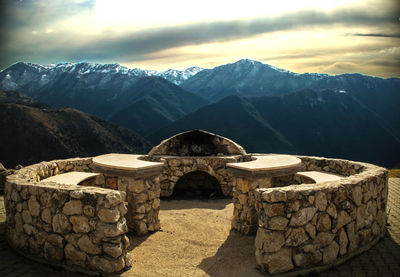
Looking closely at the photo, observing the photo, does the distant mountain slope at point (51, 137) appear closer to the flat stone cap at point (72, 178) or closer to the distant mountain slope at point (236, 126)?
the distant mountain slope at point (236, 126)

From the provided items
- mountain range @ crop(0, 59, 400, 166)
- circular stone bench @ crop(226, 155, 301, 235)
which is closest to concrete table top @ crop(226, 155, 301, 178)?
circular stone bench @ crop(226, 155, 301, 235)

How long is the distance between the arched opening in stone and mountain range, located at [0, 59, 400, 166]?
162 ft

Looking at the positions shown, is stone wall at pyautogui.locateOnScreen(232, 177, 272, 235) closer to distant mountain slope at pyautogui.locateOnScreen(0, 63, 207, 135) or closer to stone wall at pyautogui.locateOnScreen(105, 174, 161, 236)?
stone wall at pyautogui.locateOnScreen(105, 174, 161, 236)

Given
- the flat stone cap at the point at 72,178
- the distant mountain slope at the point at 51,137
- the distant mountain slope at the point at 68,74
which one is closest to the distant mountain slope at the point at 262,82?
the distant mountain slope at the point at 68,74

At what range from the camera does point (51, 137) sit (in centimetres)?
4097

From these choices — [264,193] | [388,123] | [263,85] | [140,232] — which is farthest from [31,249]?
[263,85]

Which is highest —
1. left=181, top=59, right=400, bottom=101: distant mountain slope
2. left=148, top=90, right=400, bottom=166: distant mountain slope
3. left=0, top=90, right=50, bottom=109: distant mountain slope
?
left=181, top=59, right=400, bottom=101: distant mountain slope

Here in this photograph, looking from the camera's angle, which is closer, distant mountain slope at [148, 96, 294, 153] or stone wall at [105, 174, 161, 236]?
stone wall at [105, 174, 161, 236]

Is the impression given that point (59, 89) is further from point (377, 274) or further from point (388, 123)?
point (377, 274)

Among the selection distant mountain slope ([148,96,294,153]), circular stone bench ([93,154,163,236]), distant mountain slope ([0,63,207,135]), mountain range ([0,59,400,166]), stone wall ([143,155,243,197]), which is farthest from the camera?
distant mountain slope ([0,63,207,135])

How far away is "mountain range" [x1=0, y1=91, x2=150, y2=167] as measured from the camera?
39281 mm

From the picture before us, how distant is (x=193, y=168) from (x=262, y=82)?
123375mm

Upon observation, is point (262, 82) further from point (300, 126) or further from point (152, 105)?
point (152, 105)

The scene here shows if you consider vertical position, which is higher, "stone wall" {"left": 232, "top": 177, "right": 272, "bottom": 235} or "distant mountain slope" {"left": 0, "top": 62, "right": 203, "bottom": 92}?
"distant mountain slope" {"left": 0, "top": 62, "right": 203, "bottom": 92}
